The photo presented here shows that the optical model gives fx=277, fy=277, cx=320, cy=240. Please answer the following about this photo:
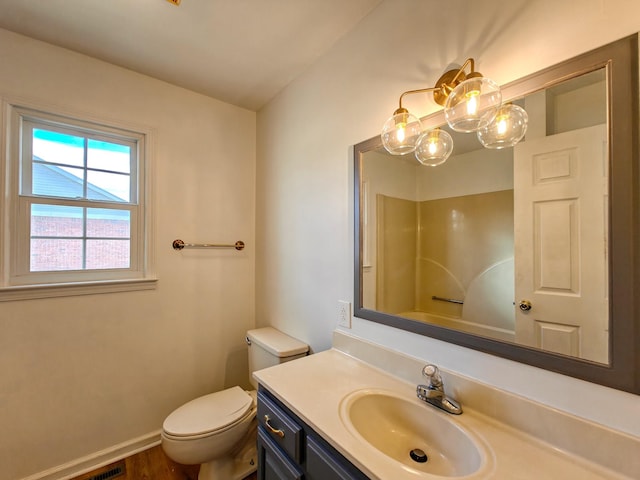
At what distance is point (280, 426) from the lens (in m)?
1.02

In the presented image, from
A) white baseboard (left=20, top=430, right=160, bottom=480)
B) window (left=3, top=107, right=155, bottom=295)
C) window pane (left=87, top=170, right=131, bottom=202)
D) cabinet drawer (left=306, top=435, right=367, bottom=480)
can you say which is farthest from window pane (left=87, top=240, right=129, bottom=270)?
cabinet drawer (left=306, top=435, right=367, bottom=480)

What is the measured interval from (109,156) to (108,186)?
200 millimetres

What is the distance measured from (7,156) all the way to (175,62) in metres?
1.03

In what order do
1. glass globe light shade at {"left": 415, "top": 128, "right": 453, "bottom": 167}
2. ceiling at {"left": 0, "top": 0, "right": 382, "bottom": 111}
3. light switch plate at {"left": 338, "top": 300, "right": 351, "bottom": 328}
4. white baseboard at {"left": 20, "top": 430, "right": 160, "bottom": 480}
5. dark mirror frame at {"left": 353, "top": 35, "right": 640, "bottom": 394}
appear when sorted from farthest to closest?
white baseboard at {"left": 20, "top": 430, "right": 160, "bottom": 480}
light switch plate at {"left": 338, "top": 300, "right": 351, "bottom": 328}
ceiling at {"left": 0, "top": 0, "right": 382, "bottom": 111}
glass globe light shade at {"left": 415, "top": 128, "right": 453, "bottom": 167}
dark mirror frame at {"left": 353, "top": 35, "right": 640, "bottom": 394}

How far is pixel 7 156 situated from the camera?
146 centimetres

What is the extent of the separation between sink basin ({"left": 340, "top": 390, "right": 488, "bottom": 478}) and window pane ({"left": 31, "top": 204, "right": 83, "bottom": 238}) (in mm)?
1839

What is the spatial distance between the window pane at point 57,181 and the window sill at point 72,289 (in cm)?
53

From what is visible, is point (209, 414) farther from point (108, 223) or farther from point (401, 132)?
point (401, 132)

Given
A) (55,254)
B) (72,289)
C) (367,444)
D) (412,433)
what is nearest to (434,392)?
(412,433)

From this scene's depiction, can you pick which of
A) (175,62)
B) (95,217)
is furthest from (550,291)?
(95,217)

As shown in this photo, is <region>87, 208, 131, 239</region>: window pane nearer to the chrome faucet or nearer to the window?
the window

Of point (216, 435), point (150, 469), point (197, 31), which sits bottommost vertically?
point (150, 469)

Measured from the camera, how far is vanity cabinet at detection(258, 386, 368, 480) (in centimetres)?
81

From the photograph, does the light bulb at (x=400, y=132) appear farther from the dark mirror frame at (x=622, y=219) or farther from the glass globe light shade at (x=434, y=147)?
the dark mirror frame at (x=622, y=219)
